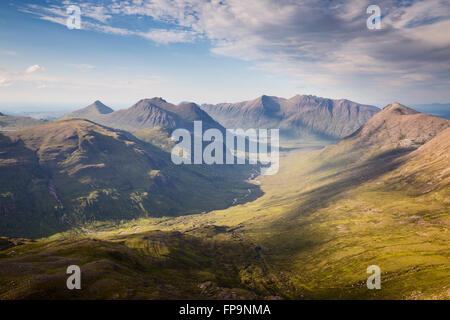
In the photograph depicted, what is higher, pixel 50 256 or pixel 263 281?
pixel 50 256
